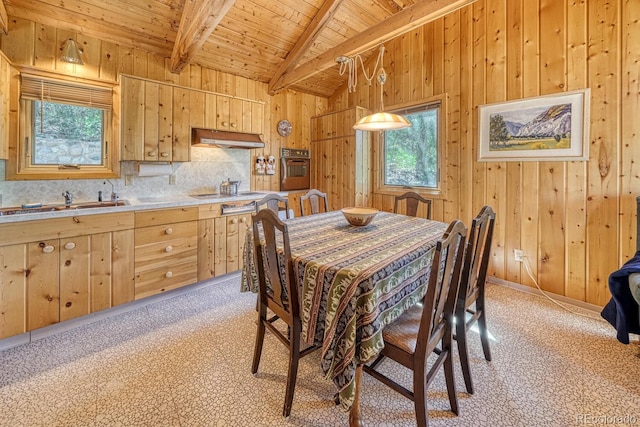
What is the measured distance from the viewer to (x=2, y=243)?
2.02 metres

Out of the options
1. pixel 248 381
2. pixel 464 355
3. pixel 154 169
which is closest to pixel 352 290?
pixel 464 355

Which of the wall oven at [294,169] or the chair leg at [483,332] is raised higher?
the wall oven at [294,169]

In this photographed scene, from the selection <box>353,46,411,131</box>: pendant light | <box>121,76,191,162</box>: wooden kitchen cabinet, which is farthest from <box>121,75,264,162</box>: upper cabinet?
<box>353,46,411,131</box>: pendant light

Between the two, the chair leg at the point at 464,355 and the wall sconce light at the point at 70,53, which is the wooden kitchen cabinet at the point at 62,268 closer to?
the wall sconce light at the point at 70,53

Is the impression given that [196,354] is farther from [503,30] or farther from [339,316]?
[503,30]

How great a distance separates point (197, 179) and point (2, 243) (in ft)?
6.42

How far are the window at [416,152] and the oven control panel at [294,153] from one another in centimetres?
132

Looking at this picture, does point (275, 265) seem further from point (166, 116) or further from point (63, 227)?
point (166, 116)

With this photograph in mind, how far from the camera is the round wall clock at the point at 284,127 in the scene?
4590mm

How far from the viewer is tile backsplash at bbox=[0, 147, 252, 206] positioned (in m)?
2.61

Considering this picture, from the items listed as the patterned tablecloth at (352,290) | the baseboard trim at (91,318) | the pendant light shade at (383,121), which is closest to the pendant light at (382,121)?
the pendant light shade at (383,121)

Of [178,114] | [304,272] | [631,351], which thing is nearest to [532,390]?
[631,351]

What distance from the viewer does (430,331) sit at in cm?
130

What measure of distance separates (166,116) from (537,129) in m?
3.89
